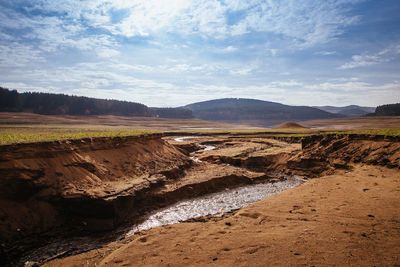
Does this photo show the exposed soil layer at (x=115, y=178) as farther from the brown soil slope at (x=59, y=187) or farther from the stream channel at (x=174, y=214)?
the stream channel at (x=174, y=214)

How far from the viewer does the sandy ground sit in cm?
527

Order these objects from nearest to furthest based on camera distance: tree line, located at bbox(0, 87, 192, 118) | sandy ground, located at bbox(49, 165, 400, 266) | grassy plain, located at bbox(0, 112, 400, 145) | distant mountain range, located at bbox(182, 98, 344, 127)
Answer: sandy ground, located at bbox(49, 165, 400, 266), grassy plain, located at bbox(0, 112, 400, 145), tree line, located at bbox(0, 87, 192, 118), distant mountain range, located at bbox(182, 98, 344, 127)

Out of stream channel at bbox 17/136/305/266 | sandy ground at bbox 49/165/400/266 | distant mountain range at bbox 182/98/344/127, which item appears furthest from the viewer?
distant mountain range at bbox 182/98/344/127

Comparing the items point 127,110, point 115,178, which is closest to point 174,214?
point 115,178

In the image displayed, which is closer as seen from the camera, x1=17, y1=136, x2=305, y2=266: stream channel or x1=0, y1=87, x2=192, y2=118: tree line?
x1=17, y1=136, x2=305, y2=266: stream channel

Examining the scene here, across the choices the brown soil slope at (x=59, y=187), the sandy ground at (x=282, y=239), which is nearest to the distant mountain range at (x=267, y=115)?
the brown soil slope at (x=59, y=187)

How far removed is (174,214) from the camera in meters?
10.2

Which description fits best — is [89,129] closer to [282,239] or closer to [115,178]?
[115,178]

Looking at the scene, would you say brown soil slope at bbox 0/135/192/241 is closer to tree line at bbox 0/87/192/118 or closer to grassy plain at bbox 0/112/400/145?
grassy plain at bbox 0/112/400/145

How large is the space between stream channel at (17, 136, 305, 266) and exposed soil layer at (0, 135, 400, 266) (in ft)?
1.64

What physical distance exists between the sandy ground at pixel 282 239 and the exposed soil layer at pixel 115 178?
0.12 metres

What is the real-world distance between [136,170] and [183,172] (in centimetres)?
374

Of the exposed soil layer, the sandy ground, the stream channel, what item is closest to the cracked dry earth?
the sandy ground

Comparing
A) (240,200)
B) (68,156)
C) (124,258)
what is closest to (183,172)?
(240,200)
